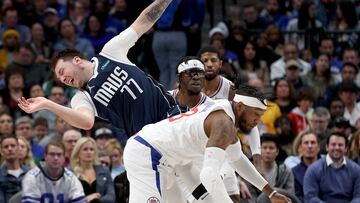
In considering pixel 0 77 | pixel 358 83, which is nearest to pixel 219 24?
pixel 358 83

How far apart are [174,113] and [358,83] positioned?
309 inches

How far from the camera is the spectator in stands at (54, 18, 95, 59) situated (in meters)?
17.3

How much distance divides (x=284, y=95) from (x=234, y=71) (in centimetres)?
198

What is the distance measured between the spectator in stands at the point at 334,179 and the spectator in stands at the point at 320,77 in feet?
12.6

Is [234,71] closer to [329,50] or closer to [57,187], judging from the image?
[57,187]

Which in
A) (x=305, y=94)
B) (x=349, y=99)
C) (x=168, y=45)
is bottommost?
(x=349, y=99)

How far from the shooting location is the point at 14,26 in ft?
57.8

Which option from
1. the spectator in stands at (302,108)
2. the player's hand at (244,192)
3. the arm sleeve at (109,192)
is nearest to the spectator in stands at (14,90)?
the arm sleeve at (109,192)

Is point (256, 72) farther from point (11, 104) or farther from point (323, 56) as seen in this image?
point (11, 104)

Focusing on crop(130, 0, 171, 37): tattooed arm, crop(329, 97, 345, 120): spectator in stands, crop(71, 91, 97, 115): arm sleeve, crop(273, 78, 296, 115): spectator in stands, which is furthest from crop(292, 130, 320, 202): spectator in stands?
crop(71, 91, 97, 115): arm sleeve

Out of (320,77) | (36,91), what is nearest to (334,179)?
(320,77)

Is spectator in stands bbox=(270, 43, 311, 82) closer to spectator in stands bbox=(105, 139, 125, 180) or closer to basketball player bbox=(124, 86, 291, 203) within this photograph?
spectator in stands bbox=(105, 139, 125, 180)

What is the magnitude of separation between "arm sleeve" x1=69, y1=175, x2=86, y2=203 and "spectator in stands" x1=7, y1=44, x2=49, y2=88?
4.15 metres

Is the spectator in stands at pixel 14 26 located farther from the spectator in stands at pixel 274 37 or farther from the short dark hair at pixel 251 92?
the short dark hair at pixel 251 92
